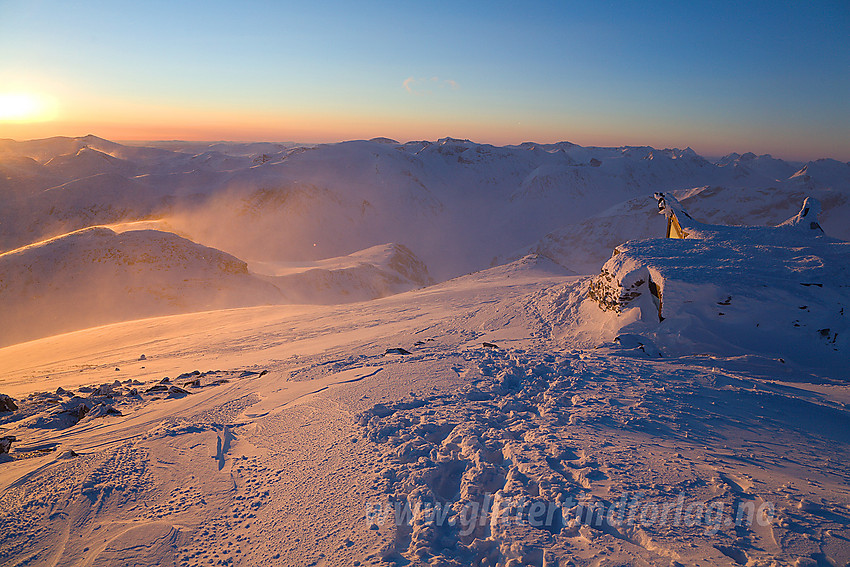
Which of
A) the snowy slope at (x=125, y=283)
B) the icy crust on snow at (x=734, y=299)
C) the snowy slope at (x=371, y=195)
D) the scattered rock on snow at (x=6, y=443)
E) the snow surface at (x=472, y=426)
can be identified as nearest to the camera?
the snow surface at (x=472, y=426)

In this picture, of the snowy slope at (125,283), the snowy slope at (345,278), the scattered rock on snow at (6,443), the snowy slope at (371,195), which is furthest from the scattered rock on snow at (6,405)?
the snowy slope at (371,195)

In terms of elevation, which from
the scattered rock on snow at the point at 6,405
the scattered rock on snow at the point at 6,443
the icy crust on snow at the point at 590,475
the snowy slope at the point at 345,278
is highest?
the icy crust on snow at the point at 590,475

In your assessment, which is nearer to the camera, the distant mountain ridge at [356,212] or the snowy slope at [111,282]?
the snowy slope at [111,282]

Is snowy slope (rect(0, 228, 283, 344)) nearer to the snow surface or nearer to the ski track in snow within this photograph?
the snow surface

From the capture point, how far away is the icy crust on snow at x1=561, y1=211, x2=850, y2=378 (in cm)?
811

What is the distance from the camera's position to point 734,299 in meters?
8.74

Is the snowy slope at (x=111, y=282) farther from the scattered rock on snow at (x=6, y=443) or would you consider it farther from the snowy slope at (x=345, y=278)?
the scattered rock on snow at (x=6, y=443)

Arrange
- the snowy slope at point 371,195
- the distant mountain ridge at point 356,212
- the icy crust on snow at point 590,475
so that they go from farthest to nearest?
the snowy slope at point 371,195
the distant mountain ridge at point 356,212
the icy crust on snow at point 590,475

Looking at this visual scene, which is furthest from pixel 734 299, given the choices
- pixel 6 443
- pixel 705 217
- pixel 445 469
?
pixel 705 217

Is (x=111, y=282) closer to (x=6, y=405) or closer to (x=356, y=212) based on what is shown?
(x=6, y=405)

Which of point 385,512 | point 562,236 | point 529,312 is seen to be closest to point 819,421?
point 385,512

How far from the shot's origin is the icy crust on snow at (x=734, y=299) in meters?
8.11

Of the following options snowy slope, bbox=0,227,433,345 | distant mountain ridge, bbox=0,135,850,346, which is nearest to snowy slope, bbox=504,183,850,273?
distant mountain ridge, bbox=0,135,850,346

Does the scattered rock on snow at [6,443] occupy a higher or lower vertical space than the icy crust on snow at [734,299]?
lower
